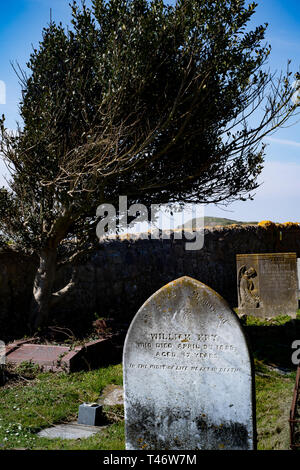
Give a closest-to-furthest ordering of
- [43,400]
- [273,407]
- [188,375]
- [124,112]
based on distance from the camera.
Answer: [188,375], [273,407], [43,400], [124,112]

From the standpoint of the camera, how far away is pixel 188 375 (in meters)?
3.85

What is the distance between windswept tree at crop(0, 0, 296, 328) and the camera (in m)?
8.18

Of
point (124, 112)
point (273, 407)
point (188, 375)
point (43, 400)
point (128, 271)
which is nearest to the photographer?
point (188, 375)

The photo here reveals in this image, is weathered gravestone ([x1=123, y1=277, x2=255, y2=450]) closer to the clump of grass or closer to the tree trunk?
the clump of grass

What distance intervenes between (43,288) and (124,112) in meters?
4.58

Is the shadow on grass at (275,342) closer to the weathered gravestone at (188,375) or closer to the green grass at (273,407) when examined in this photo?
the green grass at (273,407)

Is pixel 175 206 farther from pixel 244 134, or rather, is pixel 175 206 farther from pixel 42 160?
pixel 42 160

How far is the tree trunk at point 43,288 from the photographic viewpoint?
10133 millimetres

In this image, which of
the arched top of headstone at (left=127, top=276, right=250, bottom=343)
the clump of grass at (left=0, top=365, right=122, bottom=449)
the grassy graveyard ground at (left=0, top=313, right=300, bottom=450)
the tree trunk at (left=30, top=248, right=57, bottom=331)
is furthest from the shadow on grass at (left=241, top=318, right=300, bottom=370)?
the tree trunk at (left=30, top=248, right=57, bottom=331)

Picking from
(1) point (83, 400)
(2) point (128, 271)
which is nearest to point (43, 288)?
(2) point (128, 271)

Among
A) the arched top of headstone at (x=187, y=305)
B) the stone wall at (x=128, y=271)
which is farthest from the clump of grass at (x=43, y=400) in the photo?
the stone wall at (x=128, y=271)

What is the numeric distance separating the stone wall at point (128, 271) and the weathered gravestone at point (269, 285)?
5.80ft

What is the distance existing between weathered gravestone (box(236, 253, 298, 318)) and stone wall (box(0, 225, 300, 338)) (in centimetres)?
177

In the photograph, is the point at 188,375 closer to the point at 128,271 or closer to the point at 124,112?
the point at 124,112
